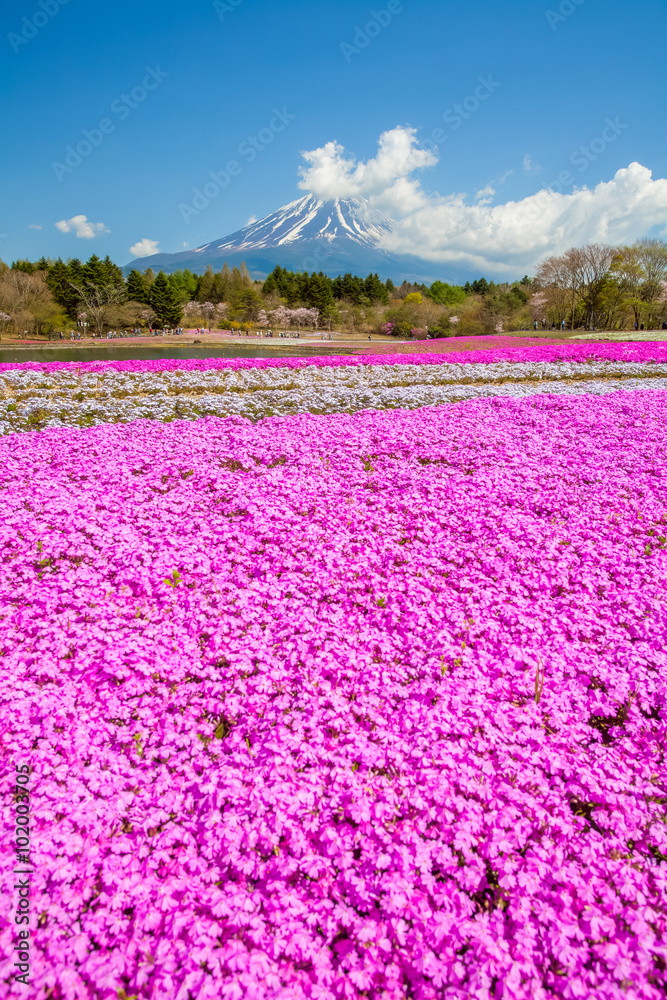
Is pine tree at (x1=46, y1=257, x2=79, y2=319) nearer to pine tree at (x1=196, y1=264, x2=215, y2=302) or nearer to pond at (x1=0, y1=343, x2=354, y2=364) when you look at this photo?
pond at (x1=0, y1=343, x2=354, y2=364)

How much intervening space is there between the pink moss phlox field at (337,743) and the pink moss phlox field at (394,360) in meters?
21.9

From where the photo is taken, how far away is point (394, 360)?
35.0 metres

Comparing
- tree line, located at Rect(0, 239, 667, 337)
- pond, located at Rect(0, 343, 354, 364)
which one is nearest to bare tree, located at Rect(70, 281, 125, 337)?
tree line, located at Rect(0, 239, 667, 337)

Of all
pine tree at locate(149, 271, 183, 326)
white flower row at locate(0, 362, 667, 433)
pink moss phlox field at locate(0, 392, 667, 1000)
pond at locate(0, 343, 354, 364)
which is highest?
pine tree at locate(149, 271, 183, 326)

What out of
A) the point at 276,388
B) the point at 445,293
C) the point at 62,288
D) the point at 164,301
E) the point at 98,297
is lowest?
the point at 276,388

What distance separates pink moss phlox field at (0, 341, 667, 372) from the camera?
2795cm

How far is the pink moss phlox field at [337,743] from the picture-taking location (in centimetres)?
283

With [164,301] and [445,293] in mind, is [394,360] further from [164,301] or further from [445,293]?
[445,293]

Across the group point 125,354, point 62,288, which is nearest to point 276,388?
point 125,354

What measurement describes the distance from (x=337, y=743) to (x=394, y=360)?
3382 centimetres

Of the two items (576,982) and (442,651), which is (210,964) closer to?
(576,982)

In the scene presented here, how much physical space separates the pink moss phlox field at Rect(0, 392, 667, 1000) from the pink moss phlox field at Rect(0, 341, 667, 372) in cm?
2189

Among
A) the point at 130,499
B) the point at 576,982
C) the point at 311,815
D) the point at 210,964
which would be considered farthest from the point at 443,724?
the point at 130,499

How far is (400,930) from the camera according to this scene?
9.56 ft
